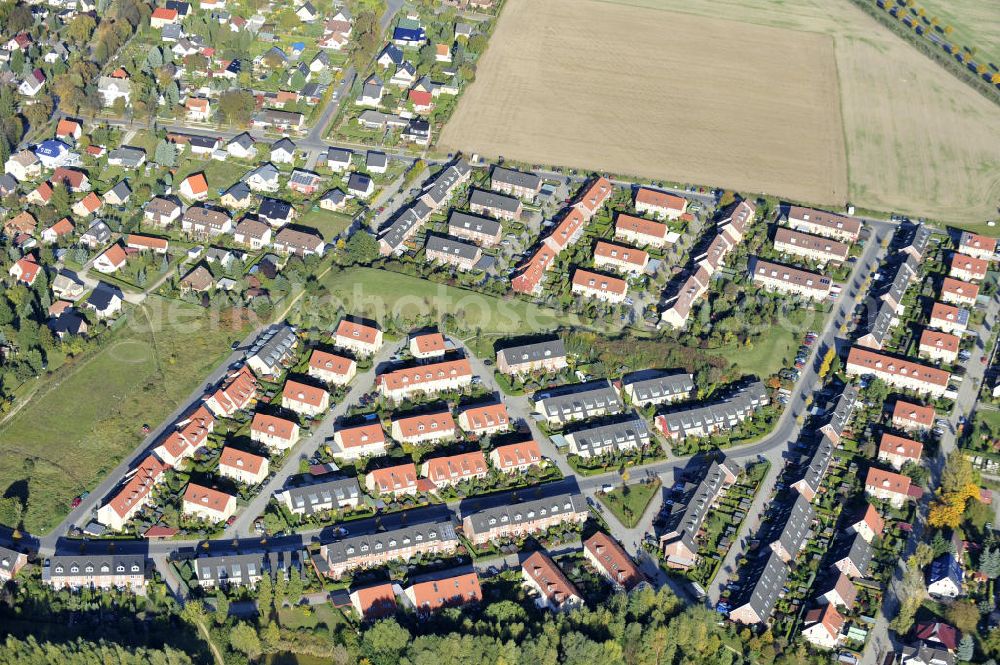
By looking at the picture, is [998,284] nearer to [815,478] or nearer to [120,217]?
[815,478]

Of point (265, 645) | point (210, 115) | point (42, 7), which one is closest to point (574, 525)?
point (265, 645)

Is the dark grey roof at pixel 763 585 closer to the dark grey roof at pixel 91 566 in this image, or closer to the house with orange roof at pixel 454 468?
the house with orange roof at pixel 454 468

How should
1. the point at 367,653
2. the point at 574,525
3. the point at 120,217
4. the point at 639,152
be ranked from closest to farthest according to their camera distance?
1. the point at 367,653
2. the point at 574,525
3. the point at 120,217
4. the point at 639,152

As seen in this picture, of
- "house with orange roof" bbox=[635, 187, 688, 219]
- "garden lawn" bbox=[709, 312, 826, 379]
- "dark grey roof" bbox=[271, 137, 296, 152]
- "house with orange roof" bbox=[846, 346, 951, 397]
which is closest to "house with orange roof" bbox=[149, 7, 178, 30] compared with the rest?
"dark grey roof" bbox=[271, 137, 296, 152]

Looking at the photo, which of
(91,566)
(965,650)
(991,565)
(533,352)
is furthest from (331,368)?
(991,565)

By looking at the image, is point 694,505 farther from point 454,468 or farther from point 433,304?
point 433,304

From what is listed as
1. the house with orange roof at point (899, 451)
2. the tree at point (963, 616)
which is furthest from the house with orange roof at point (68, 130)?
the tree at point (963, 616)

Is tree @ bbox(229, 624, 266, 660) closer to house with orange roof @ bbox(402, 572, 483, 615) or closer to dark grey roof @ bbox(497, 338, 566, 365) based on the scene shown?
house with orange roof @ bbox(402, 572, 483, 615)
